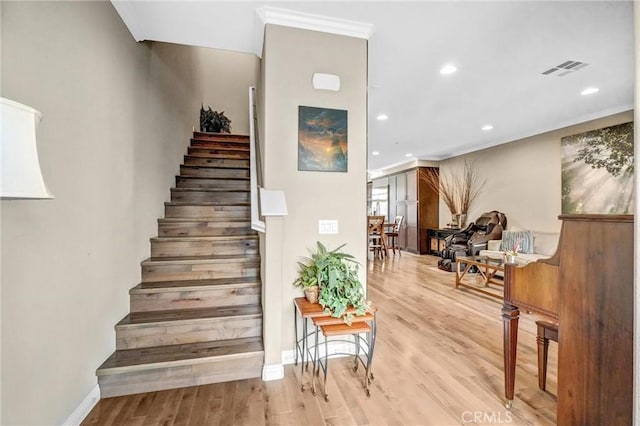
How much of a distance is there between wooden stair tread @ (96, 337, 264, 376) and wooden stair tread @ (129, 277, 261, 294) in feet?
1.45

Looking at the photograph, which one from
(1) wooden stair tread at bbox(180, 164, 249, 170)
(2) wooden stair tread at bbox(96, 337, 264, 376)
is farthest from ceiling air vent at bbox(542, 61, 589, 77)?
(2) wooden stair tread at bbox(96, 337, 264, 376)

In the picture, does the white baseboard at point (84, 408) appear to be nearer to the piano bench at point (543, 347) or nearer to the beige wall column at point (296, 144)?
the beige wall column at point (296, 144)

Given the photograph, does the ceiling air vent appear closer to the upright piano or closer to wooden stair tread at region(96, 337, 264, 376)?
the upright piano

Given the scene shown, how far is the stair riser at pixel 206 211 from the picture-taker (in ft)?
10.9

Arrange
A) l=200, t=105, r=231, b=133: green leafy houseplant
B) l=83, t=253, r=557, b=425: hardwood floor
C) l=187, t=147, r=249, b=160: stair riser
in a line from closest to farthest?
l=83, t=253, r=557, b=425: hardwood floor < l=187, t=147, r=249, b=160: stair riser < l=200, t=105, r=231, b=133: green leafy houseplant

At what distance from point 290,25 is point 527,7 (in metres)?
1.74

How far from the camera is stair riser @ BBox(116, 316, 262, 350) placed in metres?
2.14

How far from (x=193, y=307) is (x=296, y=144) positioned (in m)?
1.58

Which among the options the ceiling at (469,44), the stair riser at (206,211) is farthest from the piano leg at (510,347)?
the stair riser at (206,211)

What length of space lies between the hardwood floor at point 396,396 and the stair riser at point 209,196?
2206 millimetres

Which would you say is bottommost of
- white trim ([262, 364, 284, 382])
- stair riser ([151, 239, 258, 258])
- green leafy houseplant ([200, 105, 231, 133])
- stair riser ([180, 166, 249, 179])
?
white trim ([262, 364, 284, 382])

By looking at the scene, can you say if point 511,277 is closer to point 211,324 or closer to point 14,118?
point 211,324

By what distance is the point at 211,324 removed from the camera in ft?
7.38

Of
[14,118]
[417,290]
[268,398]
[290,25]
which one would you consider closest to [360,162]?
[290,25]
